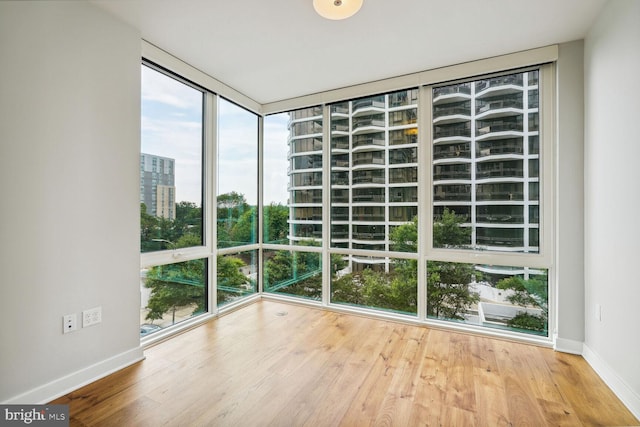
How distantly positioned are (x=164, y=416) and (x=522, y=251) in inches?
124

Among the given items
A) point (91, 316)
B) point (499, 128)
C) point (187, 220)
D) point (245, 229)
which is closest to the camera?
point (91, 316)

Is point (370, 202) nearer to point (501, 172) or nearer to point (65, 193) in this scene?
point (501, 172)

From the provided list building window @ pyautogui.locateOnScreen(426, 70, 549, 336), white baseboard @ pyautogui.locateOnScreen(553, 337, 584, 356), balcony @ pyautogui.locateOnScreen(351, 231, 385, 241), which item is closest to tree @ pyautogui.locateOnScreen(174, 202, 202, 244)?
balcony @ pyautogui.locateOnScreen(351, 231, 385, 241)

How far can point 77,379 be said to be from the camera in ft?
6.53

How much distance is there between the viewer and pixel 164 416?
5.63 ft

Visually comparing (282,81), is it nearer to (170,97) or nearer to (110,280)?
(170,97)

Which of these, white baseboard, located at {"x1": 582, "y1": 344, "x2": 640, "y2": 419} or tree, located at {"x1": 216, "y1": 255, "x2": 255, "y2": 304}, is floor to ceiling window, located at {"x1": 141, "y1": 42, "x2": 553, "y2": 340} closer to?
tree, located at {"x1": 216, "y1": 255, "x2": 255, "y2": 304}

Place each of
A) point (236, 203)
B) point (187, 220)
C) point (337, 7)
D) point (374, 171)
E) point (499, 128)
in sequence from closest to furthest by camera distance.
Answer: point (337, 7), point (499, 128), point (187, 220), point (374, 171), point (236, 203)

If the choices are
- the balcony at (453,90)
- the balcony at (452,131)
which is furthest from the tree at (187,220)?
the balcony at (453,90)

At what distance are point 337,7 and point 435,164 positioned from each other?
188 centimetres

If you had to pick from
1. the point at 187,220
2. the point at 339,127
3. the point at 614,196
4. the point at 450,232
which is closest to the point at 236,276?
the point at 187,220

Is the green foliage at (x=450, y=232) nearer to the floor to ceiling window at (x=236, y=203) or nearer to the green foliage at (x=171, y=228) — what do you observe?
the floor to ceiling window at (x=236, y=203)

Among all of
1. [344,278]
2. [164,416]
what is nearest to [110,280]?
[164,416]

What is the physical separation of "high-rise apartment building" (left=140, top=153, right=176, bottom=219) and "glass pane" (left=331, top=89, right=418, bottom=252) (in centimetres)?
181
